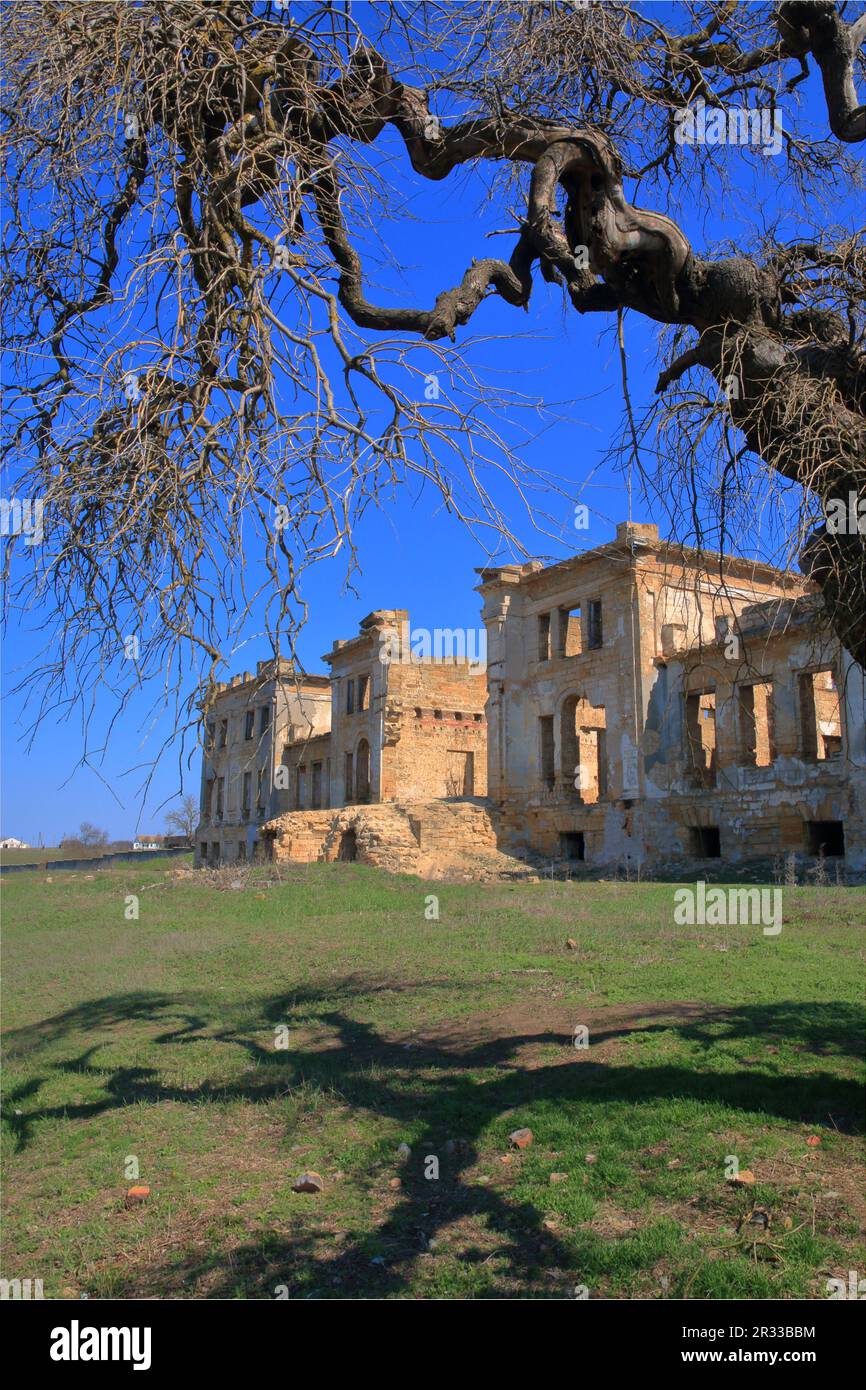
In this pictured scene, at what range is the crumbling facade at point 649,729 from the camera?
24406 mm

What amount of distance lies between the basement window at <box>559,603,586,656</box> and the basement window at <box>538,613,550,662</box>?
69 centimetres


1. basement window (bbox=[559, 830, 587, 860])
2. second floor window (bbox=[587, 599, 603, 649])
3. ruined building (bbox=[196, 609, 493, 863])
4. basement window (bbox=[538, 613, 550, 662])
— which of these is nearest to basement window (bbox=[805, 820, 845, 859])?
basement window (bbox=[559, 830, 587, 860])

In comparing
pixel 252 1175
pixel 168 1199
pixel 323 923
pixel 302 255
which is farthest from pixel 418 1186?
pixel 323 923

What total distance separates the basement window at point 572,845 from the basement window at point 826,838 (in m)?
8.11

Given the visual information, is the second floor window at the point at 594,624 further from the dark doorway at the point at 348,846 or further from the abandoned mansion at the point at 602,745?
the dark doorway at the point at 348,846

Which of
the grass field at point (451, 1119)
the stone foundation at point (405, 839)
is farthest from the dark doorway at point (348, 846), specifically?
the grass field at point (451, 1119)

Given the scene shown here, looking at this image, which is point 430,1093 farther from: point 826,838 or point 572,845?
point 572,845

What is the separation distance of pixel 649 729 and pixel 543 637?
668 cm

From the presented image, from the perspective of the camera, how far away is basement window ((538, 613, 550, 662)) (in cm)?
3381

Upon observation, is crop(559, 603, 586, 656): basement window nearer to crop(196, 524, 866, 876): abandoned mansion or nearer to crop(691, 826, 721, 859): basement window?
crop(196, 524, 866, 876): abandoned mansion
